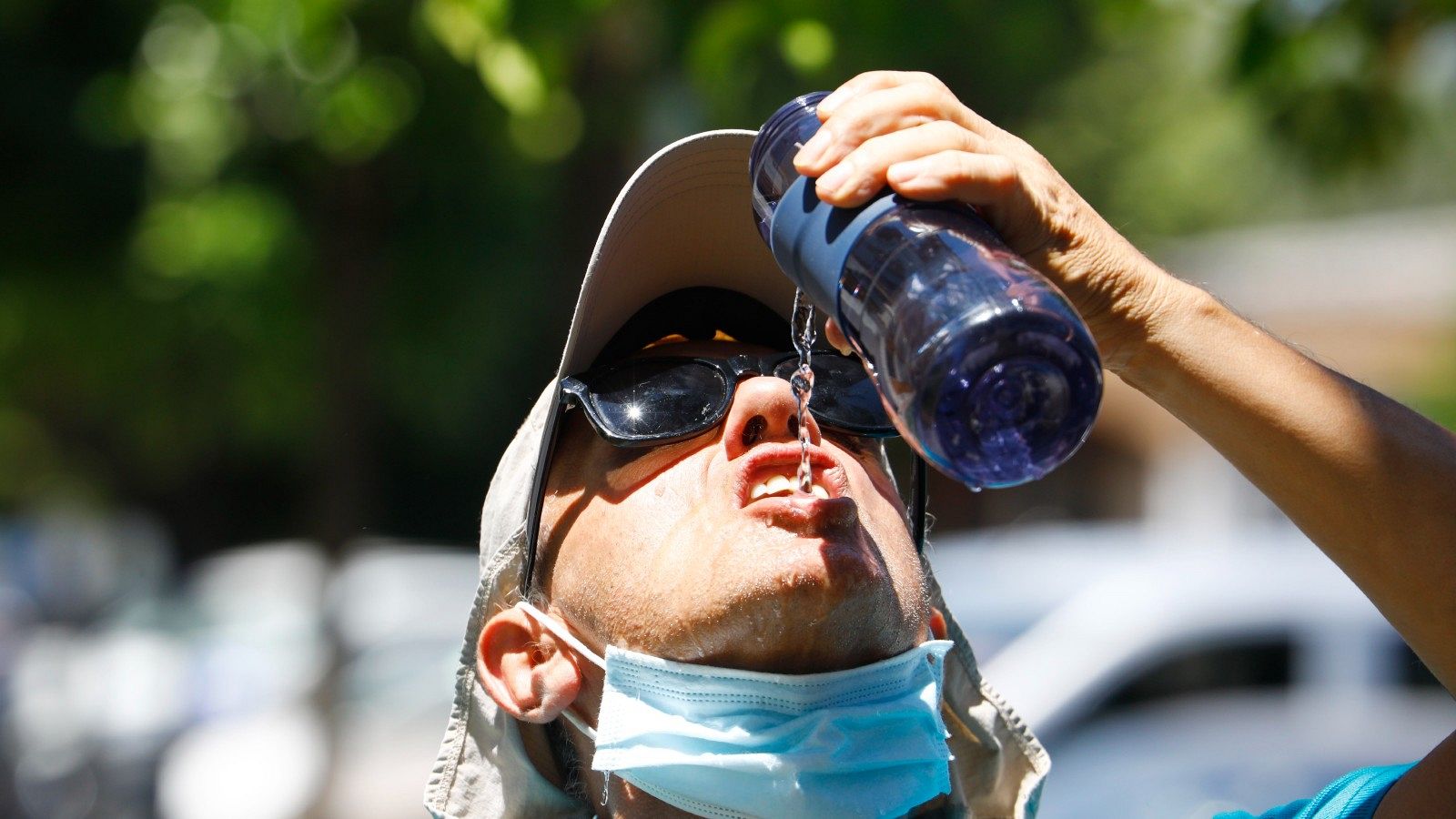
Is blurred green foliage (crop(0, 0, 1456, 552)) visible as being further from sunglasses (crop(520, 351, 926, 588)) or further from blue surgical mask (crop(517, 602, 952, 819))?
blue surgical mask (crop(517, 602, 952, 819))

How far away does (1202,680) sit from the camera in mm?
6707

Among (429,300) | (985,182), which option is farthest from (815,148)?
(429,300)

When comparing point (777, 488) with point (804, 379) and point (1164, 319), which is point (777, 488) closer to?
point (804, 379)

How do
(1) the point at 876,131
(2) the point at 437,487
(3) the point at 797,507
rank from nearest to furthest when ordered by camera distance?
(1) the point at 876,131, (3) the point at 797,507, (2) the point at 437,487

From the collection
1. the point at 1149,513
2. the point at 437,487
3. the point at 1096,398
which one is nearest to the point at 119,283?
the point at 1096,398

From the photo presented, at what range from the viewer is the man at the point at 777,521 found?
5.81 feet

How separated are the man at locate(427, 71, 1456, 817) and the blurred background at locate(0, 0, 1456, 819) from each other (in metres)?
1.39

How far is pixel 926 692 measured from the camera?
87.0 inches

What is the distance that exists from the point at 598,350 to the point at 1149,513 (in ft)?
65.1

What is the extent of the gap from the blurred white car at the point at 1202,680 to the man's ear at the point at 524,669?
153 inches

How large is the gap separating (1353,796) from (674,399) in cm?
111

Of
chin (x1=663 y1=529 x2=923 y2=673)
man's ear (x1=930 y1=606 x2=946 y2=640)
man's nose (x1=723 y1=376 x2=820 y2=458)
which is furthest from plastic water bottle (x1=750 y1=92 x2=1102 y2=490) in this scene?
man's ear (x1=930 y1=606 x2=946 y2=640)

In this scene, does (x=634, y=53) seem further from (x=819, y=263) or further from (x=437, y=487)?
(x=437, y=487)

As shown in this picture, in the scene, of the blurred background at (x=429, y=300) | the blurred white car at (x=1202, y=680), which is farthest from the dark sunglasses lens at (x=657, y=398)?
the blurred white car at (x=1202, y=680)
